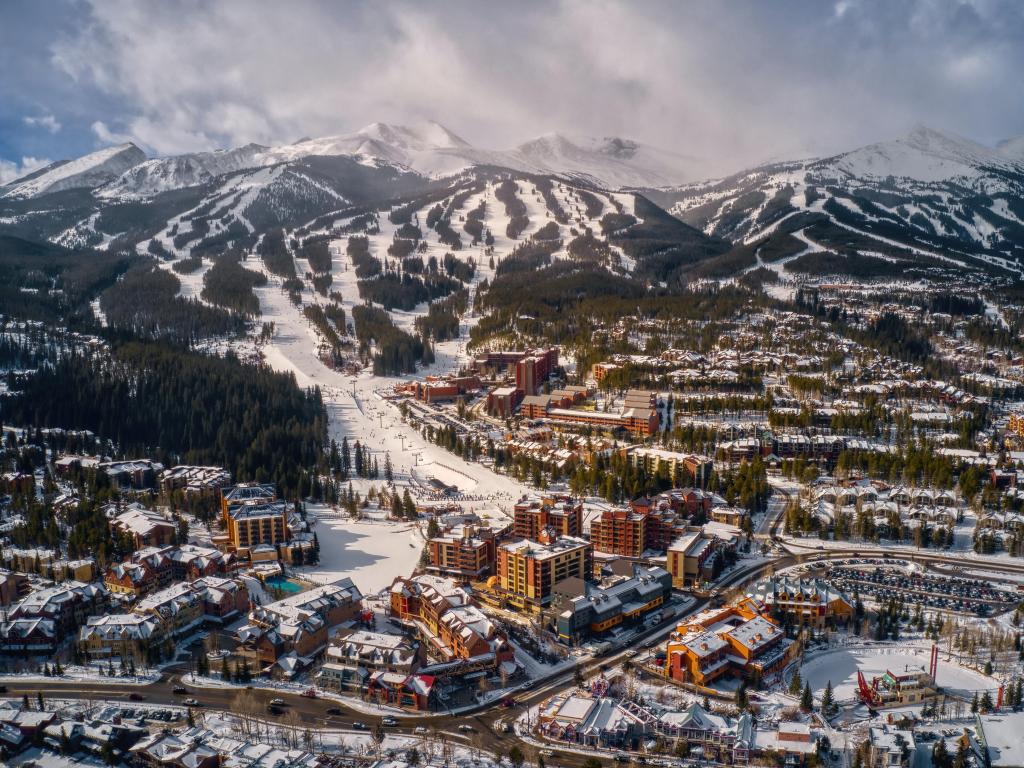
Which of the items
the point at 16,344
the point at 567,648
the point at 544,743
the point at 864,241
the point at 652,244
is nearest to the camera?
the point at 544,743

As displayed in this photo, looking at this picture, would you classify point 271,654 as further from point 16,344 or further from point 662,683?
point 16,344

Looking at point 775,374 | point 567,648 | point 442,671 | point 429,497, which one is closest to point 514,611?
point 567,648

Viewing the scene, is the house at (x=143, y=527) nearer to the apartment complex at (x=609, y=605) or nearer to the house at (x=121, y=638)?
the house at (x=121, y=638)

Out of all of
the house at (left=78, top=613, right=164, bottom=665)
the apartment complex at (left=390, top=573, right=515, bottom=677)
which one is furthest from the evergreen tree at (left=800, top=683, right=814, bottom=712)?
the house at (left=78, top=613, right=164, bottom=665)

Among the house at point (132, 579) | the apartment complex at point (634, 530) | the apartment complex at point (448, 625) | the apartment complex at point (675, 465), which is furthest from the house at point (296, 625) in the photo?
the apartment complex at point (675, 465)

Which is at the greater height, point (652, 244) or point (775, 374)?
point (652, 244)

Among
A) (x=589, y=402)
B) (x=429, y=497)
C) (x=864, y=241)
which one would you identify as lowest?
(x=429, y=497)

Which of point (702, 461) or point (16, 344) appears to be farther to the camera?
point (16, 344)
